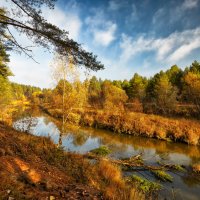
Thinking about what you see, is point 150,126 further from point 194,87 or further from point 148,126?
point 194,87

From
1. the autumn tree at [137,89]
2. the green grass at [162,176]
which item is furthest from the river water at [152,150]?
the autumn tree at [137,89]

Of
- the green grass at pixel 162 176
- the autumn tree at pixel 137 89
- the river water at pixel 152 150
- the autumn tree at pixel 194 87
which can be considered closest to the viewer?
the river water at pixel 152 150

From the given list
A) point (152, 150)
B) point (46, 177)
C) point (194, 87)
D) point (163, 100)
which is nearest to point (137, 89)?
point (163, 100)

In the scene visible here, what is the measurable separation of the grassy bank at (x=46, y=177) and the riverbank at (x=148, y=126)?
1166 centimetres

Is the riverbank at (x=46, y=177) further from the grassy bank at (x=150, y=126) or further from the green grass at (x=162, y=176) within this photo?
the grassy bank at (x=150, y=126)

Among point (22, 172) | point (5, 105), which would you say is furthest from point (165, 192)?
point (5, 105)

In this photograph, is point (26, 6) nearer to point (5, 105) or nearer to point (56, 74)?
point (56, 74)

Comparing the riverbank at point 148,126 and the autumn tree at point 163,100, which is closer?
the riverbank at point 148,126

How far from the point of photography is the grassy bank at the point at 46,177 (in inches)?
182

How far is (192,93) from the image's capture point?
119 feet

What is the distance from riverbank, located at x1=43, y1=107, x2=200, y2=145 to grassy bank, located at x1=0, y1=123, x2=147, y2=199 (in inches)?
459

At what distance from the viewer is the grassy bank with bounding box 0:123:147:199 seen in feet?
15.1

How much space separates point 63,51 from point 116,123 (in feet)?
72.9

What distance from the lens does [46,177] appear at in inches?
231
